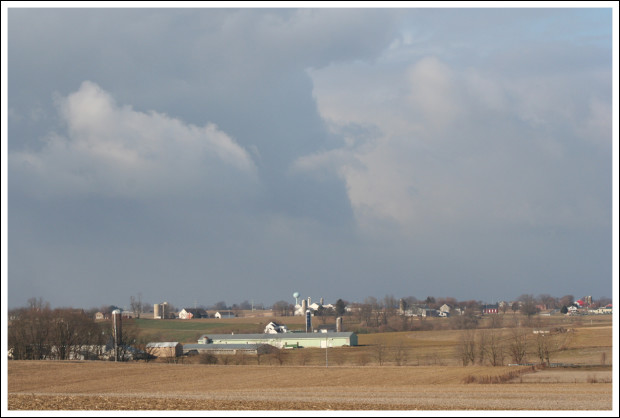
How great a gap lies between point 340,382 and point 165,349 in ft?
180

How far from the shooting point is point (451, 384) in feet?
169

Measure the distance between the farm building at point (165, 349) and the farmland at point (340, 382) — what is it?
8.24m

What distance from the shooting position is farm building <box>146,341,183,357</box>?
326 feet

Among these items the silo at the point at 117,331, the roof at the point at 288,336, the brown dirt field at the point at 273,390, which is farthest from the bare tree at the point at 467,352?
the silo at the point at 117,331

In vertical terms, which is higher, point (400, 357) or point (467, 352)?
point (467, 352)

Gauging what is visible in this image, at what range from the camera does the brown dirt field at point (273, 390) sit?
2630cm

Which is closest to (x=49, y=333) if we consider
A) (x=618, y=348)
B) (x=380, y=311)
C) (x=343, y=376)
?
(x=343, y=376)

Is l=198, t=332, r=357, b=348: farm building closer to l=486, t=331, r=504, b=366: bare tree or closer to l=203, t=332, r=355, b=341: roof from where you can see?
l=203, t=332, r=355, b=341: roof

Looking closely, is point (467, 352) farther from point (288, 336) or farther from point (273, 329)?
point (273, 329)

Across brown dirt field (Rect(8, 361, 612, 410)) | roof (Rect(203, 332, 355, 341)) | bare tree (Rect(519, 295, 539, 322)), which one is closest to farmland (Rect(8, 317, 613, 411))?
brown dirt field (Rect(8, 361, 612, 410))

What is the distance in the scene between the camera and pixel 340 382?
5469 cm

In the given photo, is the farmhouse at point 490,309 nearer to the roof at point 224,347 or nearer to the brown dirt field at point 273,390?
the roof at point 224,347

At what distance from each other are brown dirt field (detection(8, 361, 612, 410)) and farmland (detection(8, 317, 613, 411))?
66mm

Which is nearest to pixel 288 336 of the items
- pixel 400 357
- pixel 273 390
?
pixel 400 357
